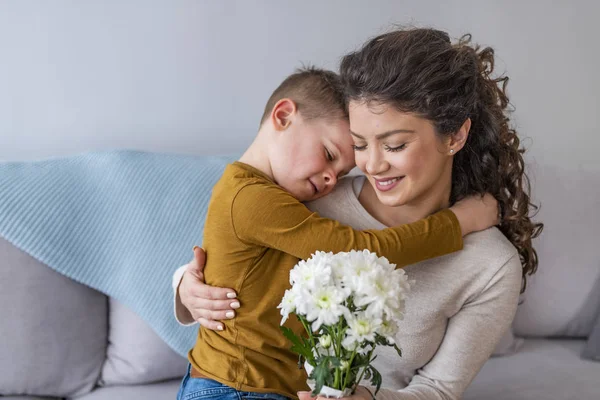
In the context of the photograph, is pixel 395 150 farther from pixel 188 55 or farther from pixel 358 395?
pixel 188 55

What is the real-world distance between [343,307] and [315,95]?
688 mm

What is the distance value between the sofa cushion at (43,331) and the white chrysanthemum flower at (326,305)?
3.93 ft

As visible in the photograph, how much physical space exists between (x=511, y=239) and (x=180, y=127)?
1.25 m

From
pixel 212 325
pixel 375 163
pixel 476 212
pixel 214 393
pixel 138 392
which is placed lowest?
pixel 138 392

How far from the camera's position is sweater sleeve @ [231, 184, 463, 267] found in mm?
1431

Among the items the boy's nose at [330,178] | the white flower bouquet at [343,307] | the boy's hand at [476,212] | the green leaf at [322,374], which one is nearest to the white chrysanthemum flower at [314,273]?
the white flower bouquet at [343,307]

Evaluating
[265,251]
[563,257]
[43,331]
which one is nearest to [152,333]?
[43,331]

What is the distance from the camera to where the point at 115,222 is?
2096 mm

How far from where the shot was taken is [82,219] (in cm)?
208

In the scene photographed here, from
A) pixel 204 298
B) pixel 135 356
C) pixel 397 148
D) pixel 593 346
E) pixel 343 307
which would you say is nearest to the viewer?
pixel 343 307

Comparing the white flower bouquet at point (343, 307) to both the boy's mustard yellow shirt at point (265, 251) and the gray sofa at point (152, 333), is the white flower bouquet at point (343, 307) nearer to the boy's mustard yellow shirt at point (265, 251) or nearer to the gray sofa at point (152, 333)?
the boy's mustard yellow shirt at point (265, 251)

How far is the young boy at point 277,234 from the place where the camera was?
1449 millimetres

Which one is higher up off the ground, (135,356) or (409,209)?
(409,209)

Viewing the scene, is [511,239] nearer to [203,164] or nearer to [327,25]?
[203,164]
